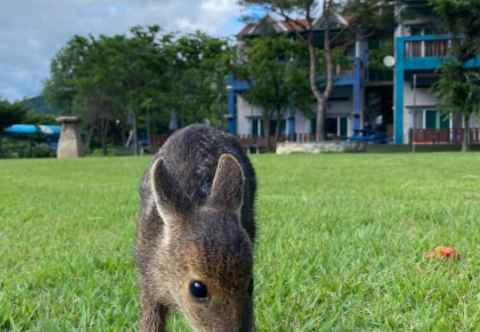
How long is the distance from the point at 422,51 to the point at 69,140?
19.1 meters

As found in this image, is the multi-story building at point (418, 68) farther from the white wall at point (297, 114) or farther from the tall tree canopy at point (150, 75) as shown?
the tall tree canopy at point (150, 75)

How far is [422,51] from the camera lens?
28.4 metres

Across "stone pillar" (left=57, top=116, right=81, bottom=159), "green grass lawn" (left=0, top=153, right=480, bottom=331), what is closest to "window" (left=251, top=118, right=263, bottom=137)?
"stone pillar" (left=57, top=116, right=81, bottom=159)

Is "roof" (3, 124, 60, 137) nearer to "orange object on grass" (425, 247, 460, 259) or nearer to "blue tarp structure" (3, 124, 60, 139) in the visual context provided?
"blue tarp structure" (3, 124, 60, 139)

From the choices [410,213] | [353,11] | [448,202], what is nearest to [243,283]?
[410,213]

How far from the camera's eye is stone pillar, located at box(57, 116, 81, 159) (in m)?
28.3

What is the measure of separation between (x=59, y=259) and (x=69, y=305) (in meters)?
0.95

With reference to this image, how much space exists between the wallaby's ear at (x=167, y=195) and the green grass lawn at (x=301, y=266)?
0.85 m

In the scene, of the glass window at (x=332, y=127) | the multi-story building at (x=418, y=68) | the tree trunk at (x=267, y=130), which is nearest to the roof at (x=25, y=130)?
the tree trunk at (x=267, y=130)

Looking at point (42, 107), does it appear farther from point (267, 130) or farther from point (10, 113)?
point (267, 130)

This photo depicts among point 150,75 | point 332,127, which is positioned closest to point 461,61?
point 332,127

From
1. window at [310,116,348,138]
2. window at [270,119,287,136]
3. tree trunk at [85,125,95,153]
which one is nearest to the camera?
window at [310,116,348,138]

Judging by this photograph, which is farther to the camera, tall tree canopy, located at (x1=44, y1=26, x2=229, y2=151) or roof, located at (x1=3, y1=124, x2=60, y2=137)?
roof, located at (x1=3, y1=124, x2=60, y2=137)

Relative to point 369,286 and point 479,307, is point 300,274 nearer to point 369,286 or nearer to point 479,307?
point 369,286
